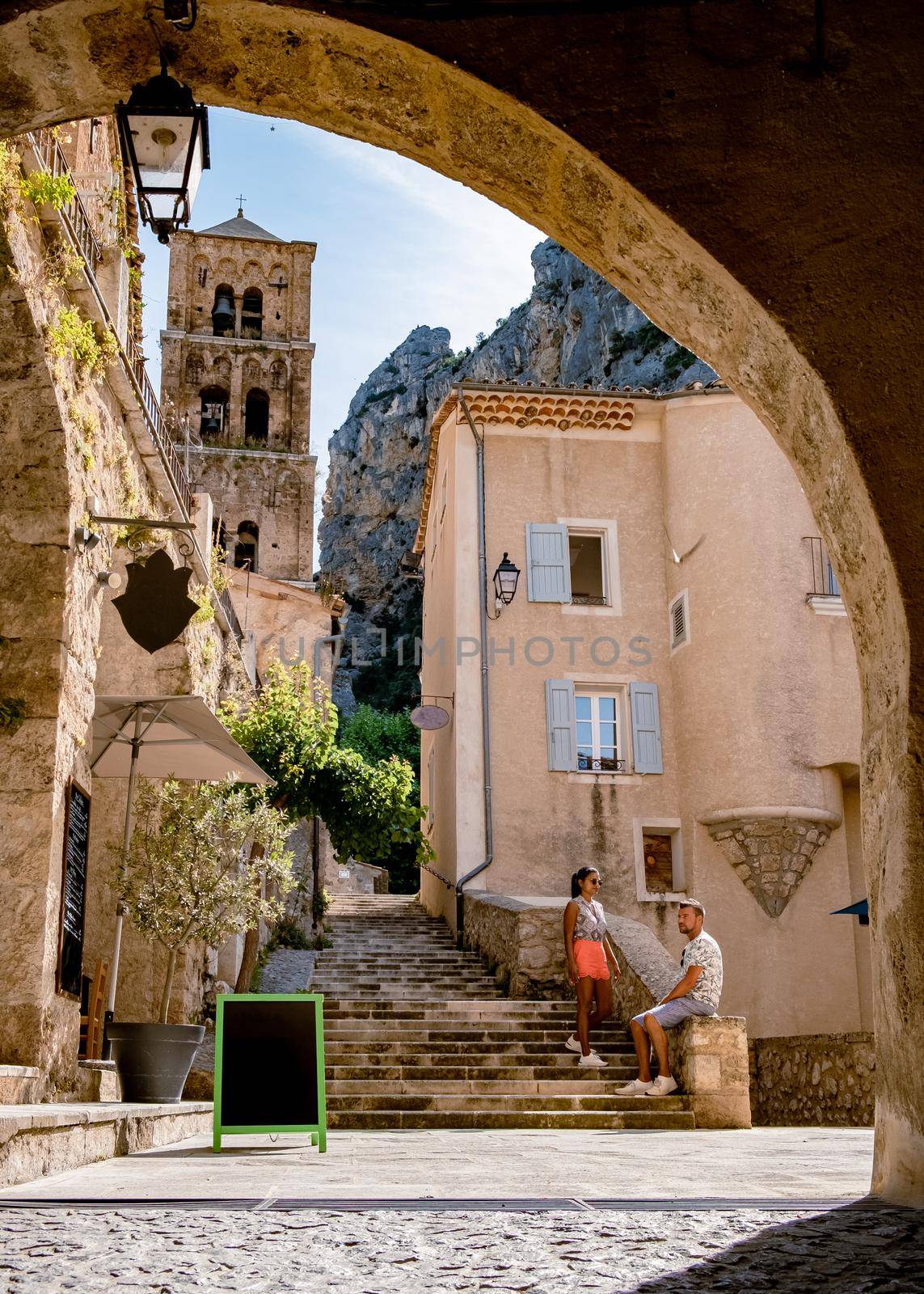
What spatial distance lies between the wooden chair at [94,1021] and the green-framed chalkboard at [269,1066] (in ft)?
13.6

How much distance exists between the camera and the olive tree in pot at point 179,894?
798 centimetres

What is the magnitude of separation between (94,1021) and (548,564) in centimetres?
1048

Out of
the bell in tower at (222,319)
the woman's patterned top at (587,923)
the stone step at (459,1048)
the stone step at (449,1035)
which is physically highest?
the bell in tower at (222,319)

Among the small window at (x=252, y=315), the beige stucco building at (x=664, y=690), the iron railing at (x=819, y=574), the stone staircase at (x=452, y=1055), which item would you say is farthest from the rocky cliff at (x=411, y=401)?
the stone staircase at (x=452, y=1055)

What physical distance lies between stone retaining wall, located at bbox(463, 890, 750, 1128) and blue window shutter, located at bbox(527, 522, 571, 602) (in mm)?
4433

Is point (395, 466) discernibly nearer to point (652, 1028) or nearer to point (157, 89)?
point (652, 1028)

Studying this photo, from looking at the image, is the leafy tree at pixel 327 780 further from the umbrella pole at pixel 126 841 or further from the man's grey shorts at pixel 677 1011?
the man's grey shorts at pixel 677 1011

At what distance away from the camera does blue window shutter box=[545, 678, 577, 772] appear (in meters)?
17.6

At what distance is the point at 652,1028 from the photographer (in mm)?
9633

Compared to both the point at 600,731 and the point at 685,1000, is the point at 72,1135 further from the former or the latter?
the point at 600,731

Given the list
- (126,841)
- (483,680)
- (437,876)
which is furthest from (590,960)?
(437,876)

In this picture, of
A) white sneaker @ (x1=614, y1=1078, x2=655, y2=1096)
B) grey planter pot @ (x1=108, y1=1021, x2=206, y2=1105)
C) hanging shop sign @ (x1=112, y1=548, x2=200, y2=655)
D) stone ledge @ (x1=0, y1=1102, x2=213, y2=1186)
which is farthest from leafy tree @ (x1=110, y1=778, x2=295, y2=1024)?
white sneaker @ (x1=614, y1=1078, x2=655, y2=1096)

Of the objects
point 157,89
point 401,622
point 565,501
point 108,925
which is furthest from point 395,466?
point 157,89

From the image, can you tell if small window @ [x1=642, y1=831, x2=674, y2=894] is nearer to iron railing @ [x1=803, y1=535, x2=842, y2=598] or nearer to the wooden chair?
iron railing @ [x1=803, y1=535, x2=842, y2=598]
